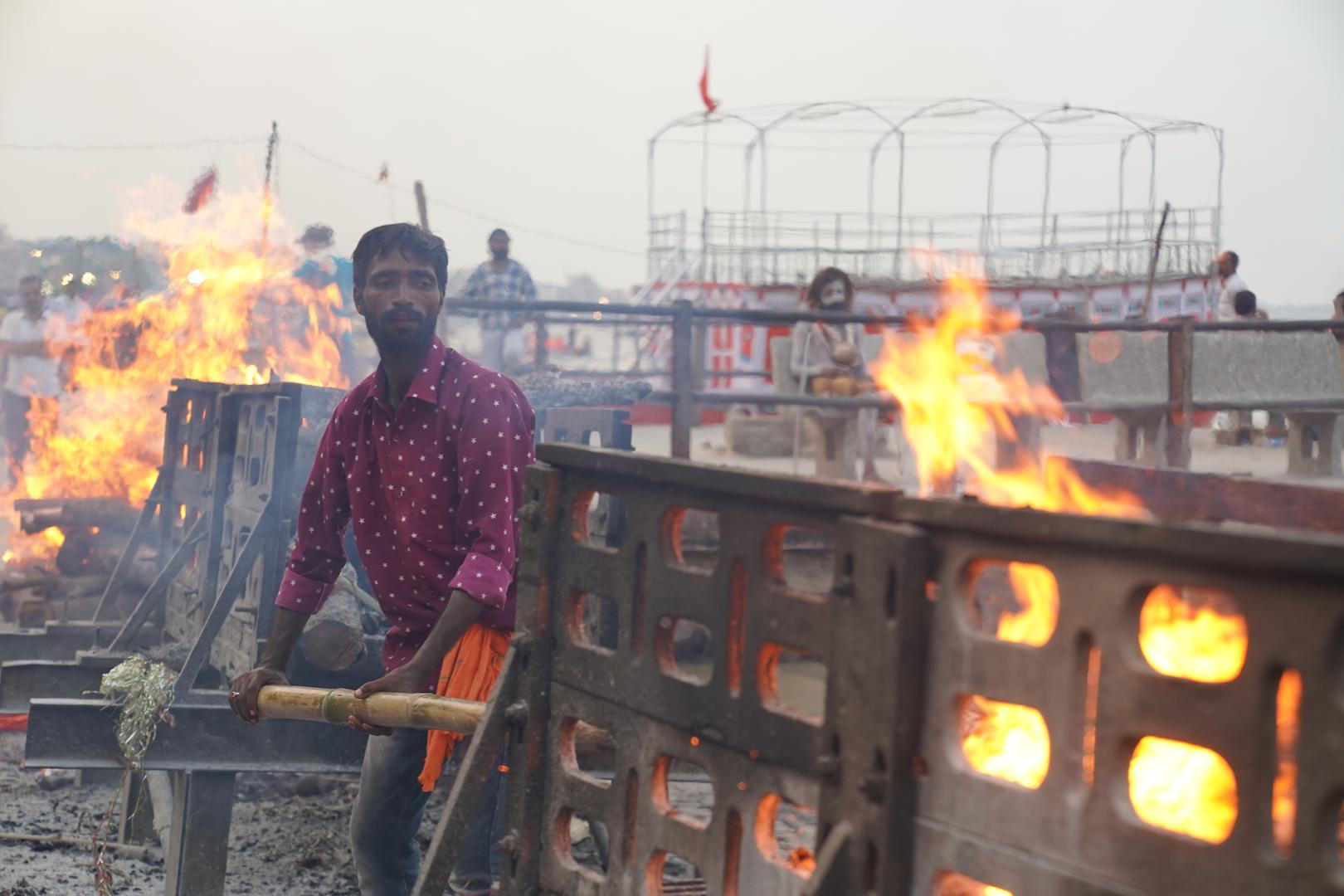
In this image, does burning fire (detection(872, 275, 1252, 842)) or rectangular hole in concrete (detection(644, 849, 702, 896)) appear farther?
rectangular hole in concrete (detection(644, 849, 702, 896))

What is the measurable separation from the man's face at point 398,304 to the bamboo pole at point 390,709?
951mm

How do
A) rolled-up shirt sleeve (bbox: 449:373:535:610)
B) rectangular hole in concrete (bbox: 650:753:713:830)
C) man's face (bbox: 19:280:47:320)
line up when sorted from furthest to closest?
man's face (bbox: 19:280:47:320), rolled-up shirt sleeve (bbox: 449:373:535:610), rectangular hole in concrete (bbox: 650:753:713:830)

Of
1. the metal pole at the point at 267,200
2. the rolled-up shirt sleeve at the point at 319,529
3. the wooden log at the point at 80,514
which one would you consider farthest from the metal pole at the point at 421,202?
the rolled-up shirt sleeve at the point at 319,529

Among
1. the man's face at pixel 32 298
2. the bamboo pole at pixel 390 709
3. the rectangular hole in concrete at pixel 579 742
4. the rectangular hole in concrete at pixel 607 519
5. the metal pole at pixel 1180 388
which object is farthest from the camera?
the man's face at pixel 32 298

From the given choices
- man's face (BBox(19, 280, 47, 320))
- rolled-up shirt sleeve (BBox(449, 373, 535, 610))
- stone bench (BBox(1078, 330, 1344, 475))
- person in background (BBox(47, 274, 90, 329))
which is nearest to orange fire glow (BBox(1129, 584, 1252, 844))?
rolled-up shirt sleeve (BBox(449, 373, 535, 610))

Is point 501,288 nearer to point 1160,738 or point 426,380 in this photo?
point 426,380

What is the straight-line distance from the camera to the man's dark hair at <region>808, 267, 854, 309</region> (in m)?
9.17

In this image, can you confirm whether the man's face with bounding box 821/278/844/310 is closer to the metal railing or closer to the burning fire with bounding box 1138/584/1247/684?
the metal railing

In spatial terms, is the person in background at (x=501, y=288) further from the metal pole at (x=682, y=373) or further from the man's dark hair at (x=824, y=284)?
the metal pole at (x=682, y=373)

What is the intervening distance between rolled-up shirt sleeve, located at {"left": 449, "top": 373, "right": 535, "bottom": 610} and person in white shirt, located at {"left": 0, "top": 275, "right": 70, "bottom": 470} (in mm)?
9634

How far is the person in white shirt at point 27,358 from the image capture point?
11.7 metres

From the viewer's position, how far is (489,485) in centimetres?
333

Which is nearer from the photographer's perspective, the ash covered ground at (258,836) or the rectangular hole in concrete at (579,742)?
the rectangular hole in concrete at (579,742)

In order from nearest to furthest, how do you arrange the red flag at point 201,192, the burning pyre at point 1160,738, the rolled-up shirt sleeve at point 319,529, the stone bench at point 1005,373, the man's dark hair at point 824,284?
1. the burning pyre at point 1160,738
2. the rolled-up shirt sleeve at point 319,529
3. the man's dark hair at point 824,284
4. the stone bench at point 1005,373
5. the red flag at point 201,192
